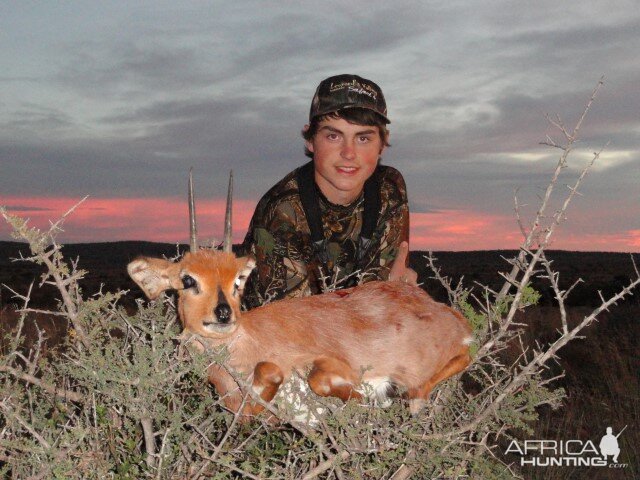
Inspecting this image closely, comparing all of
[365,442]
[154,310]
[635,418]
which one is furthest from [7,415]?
[635,418]

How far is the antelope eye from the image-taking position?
17.8 feet

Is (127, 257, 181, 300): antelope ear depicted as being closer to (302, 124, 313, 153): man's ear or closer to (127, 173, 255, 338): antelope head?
(127, 173, 255, 338): antelope head

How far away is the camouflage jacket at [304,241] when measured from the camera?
9.98 m

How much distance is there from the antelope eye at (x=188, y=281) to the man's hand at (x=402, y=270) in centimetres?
342

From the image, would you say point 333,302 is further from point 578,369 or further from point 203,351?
point 578,369

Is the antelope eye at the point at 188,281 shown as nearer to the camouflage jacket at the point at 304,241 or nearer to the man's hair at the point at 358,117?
the camouflage jacket at the point at 304,241

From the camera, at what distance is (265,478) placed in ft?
15.2

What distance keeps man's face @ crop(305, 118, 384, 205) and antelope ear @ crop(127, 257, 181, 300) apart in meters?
4.40

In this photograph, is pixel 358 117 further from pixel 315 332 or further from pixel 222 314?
pixel 222 314

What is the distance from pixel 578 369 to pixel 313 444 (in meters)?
13.5

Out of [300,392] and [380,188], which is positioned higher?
[380,188]

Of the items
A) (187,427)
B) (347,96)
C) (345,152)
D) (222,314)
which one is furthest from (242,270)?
(347,96)

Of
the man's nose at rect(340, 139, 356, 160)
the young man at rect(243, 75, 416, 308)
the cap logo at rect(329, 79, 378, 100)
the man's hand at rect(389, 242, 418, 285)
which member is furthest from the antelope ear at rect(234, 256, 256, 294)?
the cap logo at rect(329, 79, 378, 100)

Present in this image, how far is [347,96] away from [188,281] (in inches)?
200
